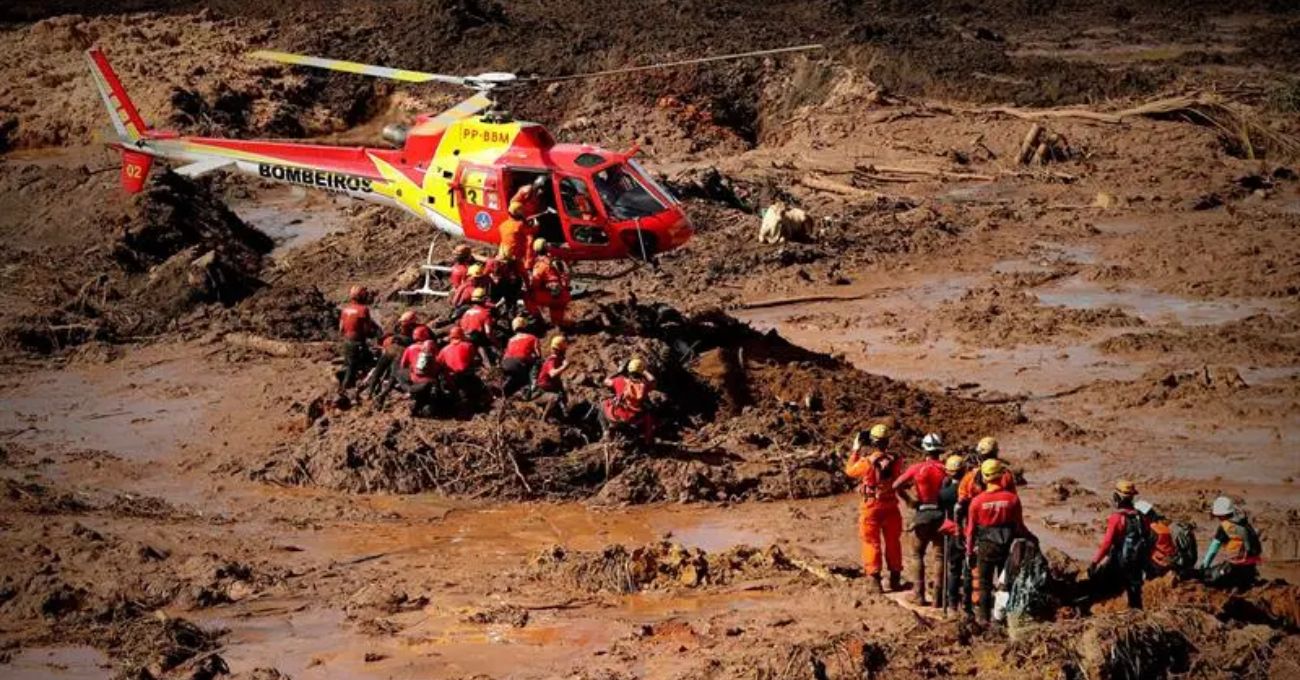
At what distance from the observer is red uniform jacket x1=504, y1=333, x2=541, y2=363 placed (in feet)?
55.9

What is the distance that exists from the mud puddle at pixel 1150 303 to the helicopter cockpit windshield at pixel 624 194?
627 cm

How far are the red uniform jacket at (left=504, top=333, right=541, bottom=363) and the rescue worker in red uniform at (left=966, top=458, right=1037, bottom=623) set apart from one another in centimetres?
554

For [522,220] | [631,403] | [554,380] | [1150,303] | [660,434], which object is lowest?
[1150,303]

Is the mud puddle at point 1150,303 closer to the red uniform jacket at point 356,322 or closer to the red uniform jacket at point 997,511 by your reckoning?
the red uniform jacket at point 356,322

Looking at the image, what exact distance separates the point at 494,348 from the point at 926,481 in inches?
229

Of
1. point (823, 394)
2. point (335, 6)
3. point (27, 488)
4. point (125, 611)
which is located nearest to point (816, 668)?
point (125, 611)

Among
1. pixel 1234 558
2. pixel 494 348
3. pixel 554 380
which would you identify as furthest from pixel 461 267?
pixel 1234 558

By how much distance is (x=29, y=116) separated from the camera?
31.7 metres

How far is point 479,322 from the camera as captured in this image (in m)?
17.4

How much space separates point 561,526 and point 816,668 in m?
4.66

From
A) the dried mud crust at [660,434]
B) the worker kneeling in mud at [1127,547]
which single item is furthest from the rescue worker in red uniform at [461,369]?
the worker kneeling in mud at [1127,547]

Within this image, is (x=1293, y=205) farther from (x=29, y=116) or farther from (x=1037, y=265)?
(x=29, y=116)

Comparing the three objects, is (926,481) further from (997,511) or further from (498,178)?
(498,178)

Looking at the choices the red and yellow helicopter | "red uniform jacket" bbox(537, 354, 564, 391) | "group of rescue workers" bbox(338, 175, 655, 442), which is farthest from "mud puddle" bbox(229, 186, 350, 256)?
"red uniform jacket" bbox(537, 354, 564, 391)
